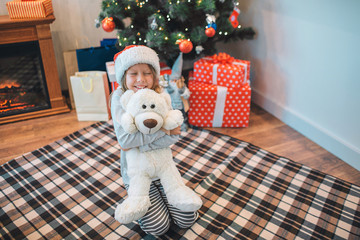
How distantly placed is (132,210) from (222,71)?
1.31 m

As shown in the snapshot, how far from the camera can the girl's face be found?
129 centimetres

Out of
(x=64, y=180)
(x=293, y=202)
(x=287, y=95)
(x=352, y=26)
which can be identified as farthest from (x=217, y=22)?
(x=64, y=180)

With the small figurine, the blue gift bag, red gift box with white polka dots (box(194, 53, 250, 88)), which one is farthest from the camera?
the blue gift bag

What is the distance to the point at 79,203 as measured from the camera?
1.62 meters

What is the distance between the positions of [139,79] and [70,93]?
146 cm

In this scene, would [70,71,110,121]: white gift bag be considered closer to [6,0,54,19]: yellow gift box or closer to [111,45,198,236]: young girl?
[6,0,54,19]: yellow gift box

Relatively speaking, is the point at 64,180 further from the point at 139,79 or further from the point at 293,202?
the point at 293,202

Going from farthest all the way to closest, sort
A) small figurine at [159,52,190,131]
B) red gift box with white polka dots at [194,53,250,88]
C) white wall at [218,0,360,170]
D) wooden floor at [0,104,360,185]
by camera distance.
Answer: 1. red gift box with white polka dots at [194,53,250,88]
2. small figurine at [159,52,190,131]
3. wooden floor at [0,104,360,185]
4. white wall at [218,0,360,170]

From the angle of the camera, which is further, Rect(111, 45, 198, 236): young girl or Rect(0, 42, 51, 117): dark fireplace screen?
Rect(0, 42, 51, 117): dark fireplace screen

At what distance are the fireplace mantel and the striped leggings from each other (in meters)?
1.43

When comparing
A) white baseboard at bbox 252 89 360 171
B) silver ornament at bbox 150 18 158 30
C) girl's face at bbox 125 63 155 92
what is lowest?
white baseboard at bbox 252 89 360 171

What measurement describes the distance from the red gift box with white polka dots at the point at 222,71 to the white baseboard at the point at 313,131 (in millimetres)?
371

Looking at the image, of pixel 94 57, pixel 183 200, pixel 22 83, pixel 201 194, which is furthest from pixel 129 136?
pixel 22 83

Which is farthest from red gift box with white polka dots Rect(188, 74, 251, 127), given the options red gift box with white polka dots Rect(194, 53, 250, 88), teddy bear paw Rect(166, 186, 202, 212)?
teddy bear paw Rect(166, 186, 202, 212)
